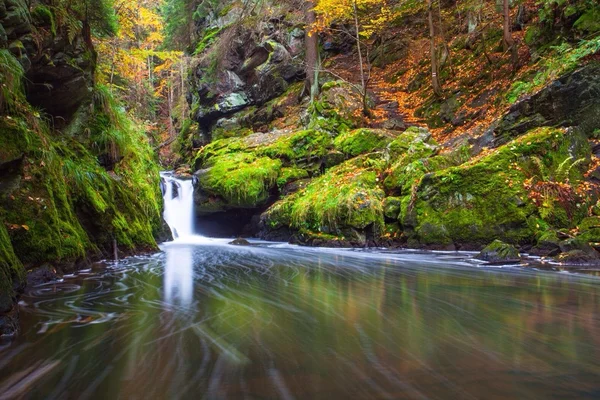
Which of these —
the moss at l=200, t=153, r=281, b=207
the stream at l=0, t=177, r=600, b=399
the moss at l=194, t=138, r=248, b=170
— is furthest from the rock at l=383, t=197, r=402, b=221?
the moss at l=194, t=138, r=248, b=170

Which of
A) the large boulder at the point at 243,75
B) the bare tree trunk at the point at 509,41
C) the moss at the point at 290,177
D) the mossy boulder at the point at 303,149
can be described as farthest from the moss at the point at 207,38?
the bare tree trunk at the point at 509,41

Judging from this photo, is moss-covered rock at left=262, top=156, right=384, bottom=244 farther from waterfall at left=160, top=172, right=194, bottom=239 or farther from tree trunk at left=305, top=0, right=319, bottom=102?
tree trunk at left=305, top=0, right=319, bottom=102

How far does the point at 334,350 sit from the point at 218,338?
829 millimetres

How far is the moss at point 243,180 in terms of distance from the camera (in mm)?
12789

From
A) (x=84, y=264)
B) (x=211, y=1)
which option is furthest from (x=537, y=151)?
(x=211, y=1)

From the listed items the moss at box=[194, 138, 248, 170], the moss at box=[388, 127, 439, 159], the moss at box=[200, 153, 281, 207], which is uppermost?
the moss at box=[194, 138, 248, 170]

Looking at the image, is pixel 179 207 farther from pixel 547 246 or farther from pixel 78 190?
pixel 547 246

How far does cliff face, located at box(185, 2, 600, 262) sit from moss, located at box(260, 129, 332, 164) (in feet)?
0.17

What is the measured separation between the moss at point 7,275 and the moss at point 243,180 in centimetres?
939

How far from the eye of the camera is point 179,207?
49.7 feet

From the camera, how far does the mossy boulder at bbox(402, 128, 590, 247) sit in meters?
7.52

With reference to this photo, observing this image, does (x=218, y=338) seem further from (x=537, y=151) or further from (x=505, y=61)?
(x=505, y=61)

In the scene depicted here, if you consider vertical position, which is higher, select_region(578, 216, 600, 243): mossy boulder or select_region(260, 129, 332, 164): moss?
select_region(260, 129, 332, 164): moss

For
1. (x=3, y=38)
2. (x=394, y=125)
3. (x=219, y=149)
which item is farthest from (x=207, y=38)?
(x=3, y=38)
